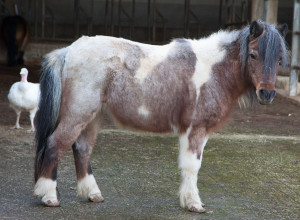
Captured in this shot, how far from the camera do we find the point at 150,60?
4.78 meters

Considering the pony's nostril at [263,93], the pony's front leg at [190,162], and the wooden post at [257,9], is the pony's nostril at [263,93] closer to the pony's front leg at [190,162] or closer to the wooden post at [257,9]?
the pony's front leg at [190,162]

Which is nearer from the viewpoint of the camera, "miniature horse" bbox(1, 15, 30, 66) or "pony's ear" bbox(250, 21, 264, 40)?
"pony's ear" bbox(250, 21, 264, 40)

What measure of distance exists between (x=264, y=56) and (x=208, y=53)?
486 millimetres

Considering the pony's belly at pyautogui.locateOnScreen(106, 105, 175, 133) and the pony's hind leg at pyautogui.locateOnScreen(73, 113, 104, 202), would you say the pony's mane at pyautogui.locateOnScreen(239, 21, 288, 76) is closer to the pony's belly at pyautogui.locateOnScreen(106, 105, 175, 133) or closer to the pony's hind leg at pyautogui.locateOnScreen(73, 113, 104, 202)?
the pony's belly at pyautogui.locateOnScreen(106, 105, 175, 133)

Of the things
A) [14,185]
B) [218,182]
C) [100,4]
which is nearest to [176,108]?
[218,182]

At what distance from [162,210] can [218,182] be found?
3.46 ft

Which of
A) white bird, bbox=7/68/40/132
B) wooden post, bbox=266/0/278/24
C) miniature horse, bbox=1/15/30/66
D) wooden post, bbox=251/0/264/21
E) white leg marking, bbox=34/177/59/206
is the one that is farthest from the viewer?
miniature horse, bbox=1/15/30/66

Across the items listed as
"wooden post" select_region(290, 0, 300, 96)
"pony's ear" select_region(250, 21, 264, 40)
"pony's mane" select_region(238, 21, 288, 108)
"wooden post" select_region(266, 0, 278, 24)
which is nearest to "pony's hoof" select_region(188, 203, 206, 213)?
"pony's mane" select_region(238, 21, 288, 108)

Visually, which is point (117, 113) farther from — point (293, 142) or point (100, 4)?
point (100, 4)

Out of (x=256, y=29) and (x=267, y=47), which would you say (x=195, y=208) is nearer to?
(x=267, y=47)

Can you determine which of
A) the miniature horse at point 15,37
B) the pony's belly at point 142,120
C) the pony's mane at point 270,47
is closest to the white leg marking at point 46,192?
the pony's belly at point 142,120

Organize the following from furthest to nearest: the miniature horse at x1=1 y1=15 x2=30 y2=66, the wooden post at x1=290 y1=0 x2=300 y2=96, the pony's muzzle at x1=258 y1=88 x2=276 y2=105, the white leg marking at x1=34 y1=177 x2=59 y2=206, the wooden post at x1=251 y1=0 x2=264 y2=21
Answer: the miniature horse at x1=1 y1=15 x2=30 y2=66 < the wooden post at x1=251 y1=0 x2=264 y2=21 < the wooden post at x1=290 y1=0 x2=300 y2=96 < the white leg marking at x1=34 y1=177 x2=59 y2=206 < the pony's muzzle at x1=258 y1=88 x2=276 y2=105

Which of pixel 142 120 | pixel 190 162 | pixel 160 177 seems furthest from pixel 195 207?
pixel 160 177

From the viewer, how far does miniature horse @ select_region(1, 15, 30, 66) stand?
1612 cm
